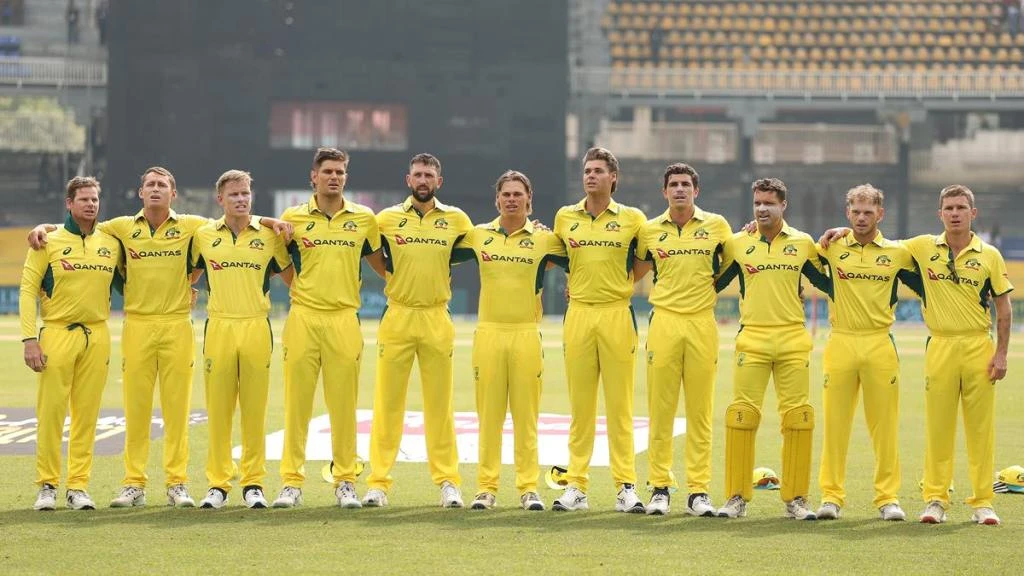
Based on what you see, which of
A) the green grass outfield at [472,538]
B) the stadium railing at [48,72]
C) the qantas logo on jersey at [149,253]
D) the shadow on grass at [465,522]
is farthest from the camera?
the stadium railing at [48,72]

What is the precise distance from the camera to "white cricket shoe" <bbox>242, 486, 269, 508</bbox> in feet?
28.5

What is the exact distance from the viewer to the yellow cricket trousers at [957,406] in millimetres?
8617

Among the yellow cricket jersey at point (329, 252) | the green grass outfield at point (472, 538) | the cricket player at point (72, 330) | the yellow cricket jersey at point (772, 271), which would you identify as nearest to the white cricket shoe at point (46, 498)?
the cricket player at point (72, 330)

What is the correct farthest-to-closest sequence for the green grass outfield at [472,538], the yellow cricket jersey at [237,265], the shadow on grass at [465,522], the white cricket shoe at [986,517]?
1. the yellow cricket jersey at [237,265]
2. the white cricket shoe at [986,517]
3. the shadow on grass at [465,522]
4. the green grass outfield at [472,538]

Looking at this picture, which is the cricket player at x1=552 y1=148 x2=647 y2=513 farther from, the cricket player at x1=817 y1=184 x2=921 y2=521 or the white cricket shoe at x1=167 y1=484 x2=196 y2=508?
the white cricket shoe at x1=167 y1=484 x2=196 y2=508

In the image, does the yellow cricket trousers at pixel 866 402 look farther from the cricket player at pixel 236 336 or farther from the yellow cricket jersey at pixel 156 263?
the yellow cricket jersey at pixel 156 263

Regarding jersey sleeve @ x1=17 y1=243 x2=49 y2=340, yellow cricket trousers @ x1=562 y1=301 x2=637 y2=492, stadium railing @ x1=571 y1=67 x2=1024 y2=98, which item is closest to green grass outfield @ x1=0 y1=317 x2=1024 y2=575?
yellow cricket trousers @ x1=562 y1=301 x2=637 y2=492

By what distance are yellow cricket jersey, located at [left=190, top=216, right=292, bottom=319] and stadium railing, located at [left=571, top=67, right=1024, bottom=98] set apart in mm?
32315

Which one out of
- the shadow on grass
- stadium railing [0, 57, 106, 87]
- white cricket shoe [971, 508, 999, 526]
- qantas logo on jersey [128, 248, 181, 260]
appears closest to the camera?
the shadow on grass

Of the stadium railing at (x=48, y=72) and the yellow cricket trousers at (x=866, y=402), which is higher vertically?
the stadium railing at (x=48, y=72)

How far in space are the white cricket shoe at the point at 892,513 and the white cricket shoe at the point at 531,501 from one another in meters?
1.64

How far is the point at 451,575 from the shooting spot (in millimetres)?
6777

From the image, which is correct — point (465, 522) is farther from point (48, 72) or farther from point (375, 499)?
point (48, 72)

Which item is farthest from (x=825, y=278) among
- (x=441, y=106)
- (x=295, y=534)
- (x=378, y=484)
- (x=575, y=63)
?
(x=575, y=63)
